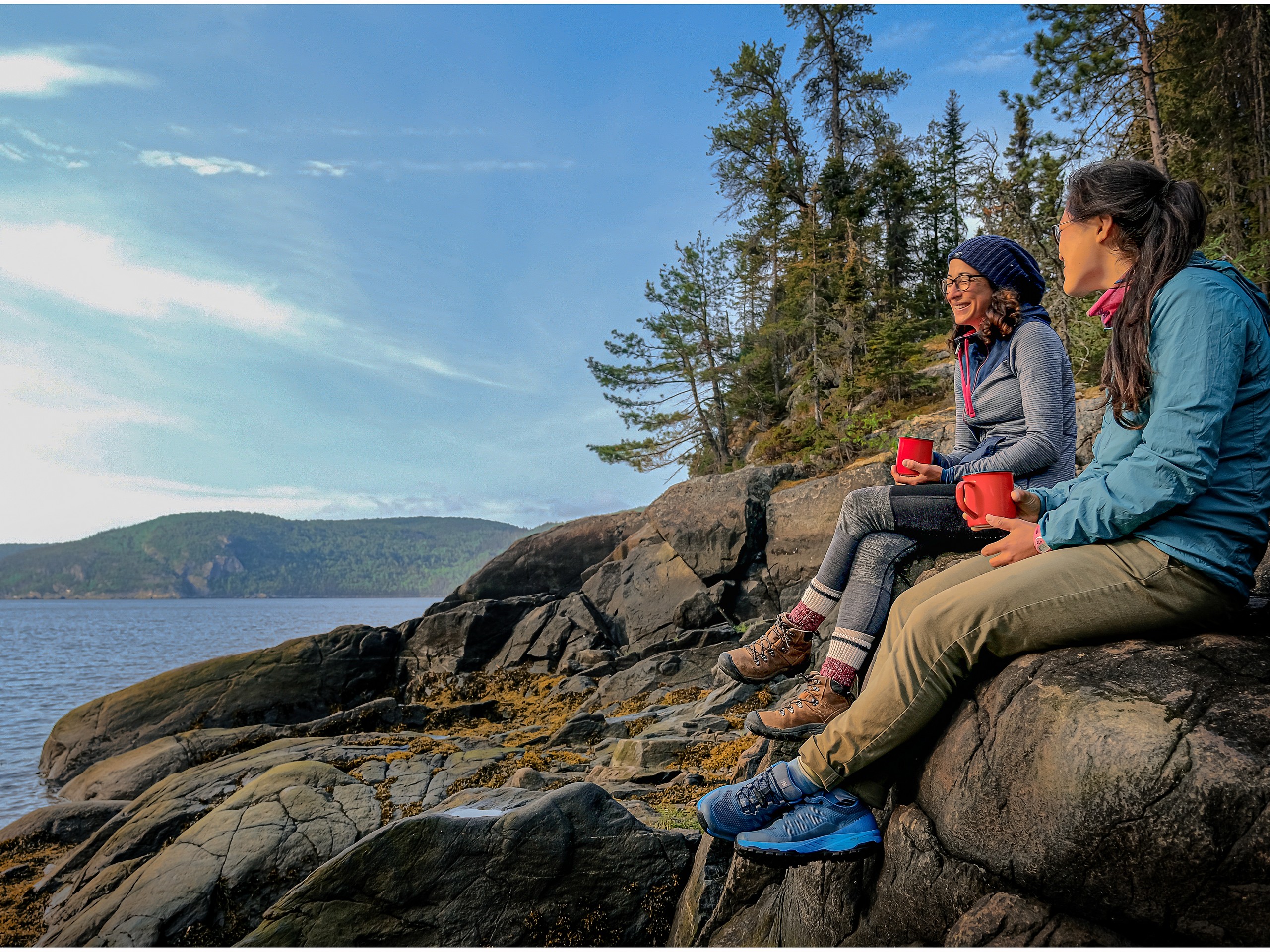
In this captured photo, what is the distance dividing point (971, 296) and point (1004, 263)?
242 millimetres

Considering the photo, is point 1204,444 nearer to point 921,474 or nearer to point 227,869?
point 921,474

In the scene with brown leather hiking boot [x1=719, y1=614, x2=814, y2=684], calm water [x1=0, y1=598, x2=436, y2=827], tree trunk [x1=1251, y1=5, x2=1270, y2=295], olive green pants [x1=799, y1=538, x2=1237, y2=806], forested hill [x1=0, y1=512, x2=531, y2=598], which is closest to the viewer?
olive green pants [x1=799, y1=538, x2=1237, y2=806]

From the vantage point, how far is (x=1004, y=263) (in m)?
3.95

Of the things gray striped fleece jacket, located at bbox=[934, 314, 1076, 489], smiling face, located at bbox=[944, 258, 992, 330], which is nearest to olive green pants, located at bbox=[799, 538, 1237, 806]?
gray striped fleece jacket, located at bbox=[934, 314, 1076, 489]

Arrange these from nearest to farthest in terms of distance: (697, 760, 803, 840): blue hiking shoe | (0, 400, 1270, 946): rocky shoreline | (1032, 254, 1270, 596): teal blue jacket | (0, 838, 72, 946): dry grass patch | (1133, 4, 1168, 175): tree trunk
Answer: (0, 400, 1270, 946): rocky shoreline < (1032, 254, 1270, 596): teal blue jacket < (697, 760, 803, 840): blue hiking shoe < (0, 838, 72, 946): dry grass patch < (1133, 4, 1168, 175): tree trunk

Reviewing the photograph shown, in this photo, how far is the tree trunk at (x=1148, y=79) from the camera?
14039mm

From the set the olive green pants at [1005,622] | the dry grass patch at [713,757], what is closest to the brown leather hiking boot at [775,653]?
the olive green pants at [1005,622]

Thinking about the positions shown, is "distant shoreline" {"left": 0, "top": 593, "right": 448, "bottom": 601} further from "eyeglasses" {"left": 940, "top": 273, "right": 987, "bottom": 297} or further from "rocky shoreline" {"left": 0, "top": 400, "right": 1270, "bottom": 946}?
"eyeglasses" {"left": 940, "top": 273, "right": 987, "bottom": 297}

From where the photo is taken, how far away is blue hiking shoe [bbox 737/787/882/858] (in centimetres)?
273

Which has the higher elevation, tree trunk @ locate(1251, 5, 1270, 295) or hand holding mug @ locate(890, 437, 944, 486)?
tree trunk @ locate(1251, 5, 1270, 295)

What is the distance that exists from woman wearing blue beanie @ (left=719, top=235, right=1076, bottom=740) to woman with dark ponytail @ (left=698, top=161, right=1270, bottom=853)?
614 millimetres

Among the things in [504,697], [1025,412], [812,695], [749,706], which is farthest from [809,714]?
[504,697]

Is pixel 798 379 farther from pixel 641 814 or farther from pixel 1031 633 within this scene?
pixel 1031 633

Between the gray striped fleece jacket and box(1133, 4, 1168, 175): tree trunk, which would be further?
box(1133, 4, 1168, 175): tree trunk
